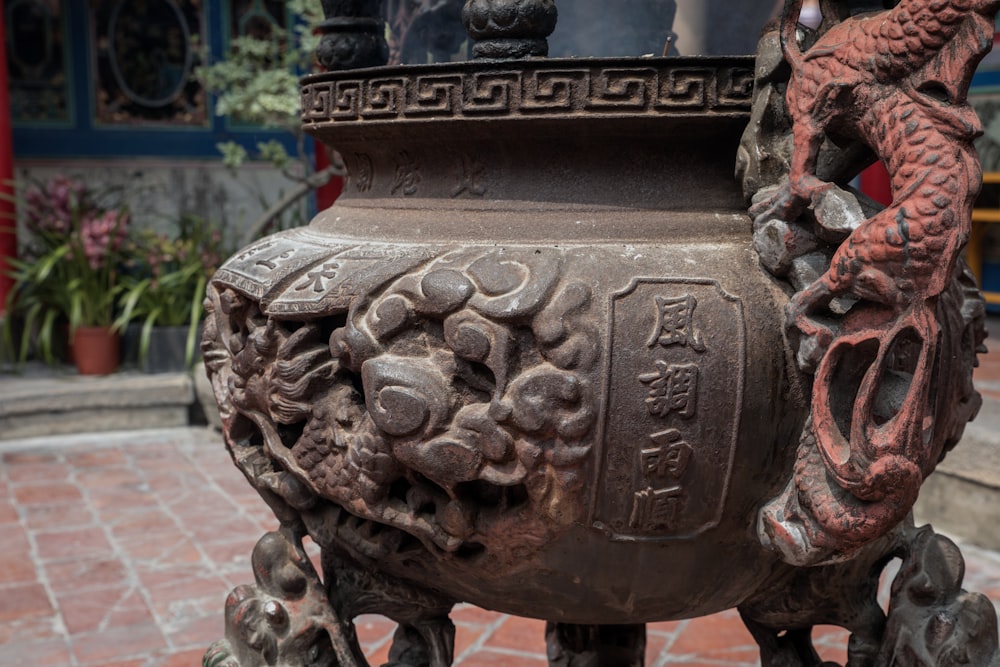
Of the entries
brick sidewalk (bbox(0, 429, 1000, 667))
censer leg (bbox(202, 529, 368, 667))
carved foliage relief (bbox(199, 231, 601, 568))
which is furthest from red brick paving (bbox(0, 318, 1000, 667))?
carved foliage relief (bbox(199, 231, 601, 568))

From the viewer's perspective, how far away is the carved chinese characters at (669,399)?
40.0 inches

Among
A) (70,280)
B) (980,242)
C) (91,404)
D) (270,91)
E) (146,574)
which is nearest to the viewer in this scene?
(146,574)

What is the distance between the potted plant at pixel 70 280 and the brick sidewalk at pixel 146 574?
27.0 inches

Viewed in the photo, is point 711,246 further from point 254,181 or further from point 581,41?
point 254,181

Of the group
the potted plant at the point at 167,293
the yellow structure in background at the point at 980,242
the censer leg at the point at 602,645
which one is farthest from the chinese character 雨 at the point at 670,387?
the yellow structure in background at the point at 980,242

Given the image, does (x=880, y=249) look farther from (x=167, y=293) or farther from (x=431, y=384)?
(x=167, y=293)

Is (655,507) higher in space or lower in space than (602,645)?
higher

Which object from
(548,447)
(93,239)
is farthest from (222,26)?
(548,447)

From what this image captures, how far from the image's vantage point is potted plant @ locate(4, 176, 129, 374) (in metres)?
4.45

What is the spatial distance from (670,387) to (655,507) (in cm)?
13

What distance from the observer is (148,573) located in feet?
→ 8.83

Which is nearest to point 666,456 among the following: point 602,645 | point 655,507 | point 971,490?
point 655,507

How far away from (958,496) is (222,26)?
4.52m

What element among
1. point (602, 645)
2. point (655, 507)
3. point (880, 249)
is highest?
point (880, 249)
